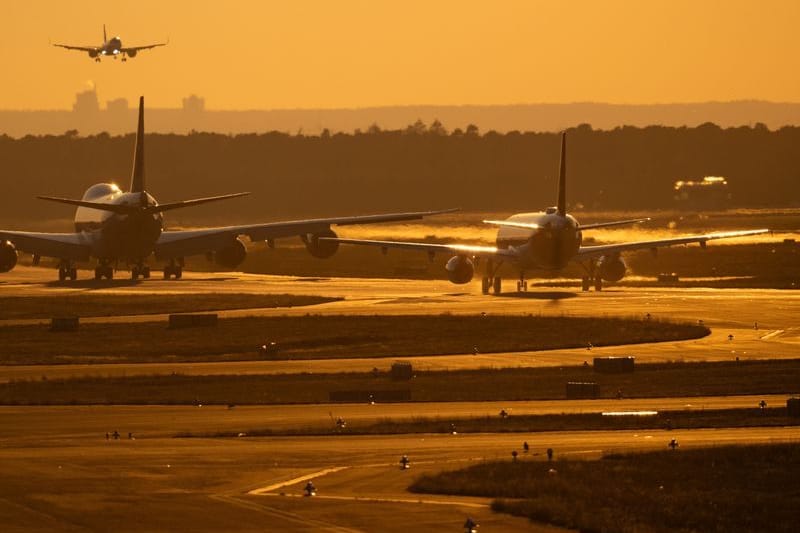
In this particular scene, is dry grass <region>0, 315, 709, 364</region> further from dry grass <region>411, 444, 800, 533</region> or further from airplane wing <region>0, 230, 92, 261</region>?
airplane wing <region>0, 230, 92, 261</region>

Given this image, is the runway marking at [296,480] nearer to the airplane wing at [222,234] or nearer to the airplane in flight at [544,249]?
the airplane in flight at [544,249]

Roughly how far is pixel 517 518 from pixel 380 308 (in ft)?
170

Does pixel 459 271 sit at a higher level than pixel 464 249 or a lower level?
lower

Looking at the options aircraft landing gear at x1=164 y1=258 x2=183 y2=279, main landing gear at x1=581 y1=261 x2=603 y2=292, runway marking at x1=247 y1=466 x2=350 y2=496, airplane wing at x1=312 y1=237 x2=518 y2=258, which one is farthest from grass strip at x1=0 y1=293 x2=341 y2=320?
runway marking at x1=247 y1=466 x2=350 y2=496

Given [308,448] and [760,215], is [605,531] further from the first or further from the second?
[760,215]

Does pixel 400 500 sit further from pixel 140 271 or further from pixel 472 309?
pixel 140 271

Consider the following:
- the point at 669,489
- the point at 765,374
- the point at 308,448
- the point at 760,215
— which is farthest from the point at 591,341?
the point at 760,215

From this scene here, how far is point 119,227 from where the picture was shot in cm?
9919

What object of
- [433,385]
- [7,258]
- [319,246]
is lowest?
[433,385]

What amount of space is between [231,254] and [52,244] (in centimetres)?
1108

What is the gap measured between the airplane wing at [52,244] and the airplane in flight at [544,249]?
16.9 m

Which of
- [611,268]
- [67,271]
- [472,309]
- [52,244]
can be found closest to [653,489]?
[472,309]

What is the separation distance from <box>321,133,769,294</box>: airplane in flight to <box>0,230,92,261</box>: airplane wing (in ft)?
55.4

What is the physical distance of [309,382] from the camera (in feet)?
171
